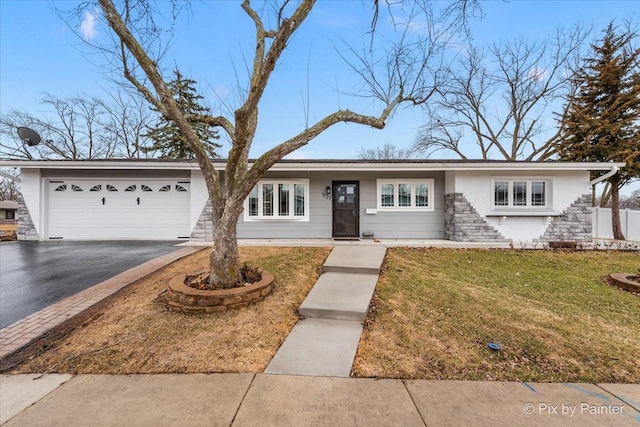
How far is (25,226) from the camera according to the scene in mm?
9391

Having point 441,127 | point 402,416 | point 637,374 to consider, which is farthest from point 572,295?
point 441,127

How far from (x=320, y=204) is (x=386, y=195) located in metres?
2.23

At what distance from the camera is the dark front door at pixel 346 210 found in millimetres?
9719

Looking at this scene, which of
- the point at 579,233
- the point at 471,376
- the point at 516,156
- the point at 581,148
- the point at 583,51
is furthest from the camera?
the point at 516,156

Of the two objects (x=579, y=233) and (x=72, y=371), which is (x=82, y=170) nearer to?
(x=72, y=371)

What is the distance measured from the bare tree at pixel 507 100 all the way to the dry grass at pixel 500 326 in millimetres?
13861

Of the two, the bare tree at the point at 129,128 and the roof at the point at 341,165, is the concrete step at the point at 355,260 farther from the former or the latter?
the bare tree at the point at 129,128

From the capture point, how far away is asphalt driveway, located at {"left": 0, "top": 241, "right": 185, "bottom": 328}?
4270mm

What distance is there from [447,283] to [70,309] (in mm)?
5719

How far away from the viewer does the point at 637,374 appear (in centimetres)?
272

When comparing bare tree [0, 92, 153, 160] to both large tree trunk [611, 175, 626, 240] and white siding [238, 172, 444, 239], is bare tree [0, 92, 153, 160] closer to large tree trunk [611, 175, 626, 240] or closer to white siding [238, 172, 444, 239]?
white siding [238, 172, 444, 239]

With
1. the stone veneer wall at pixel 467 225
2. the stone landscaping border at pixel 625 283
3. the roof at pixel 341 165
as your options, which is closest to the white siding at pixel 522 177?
the stone veneer wall at pixel 467 225

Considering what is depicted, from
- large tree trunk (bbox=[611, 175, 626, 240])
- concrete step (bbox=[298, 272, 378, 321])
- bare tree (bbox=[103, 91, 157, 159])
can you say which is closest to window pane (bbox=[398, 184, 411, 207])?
concrete step (bbox=[298, 272, 378, 321])

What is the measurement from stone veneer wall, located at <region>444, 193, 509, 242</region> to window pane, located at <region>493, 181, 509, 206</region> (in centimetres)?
85
